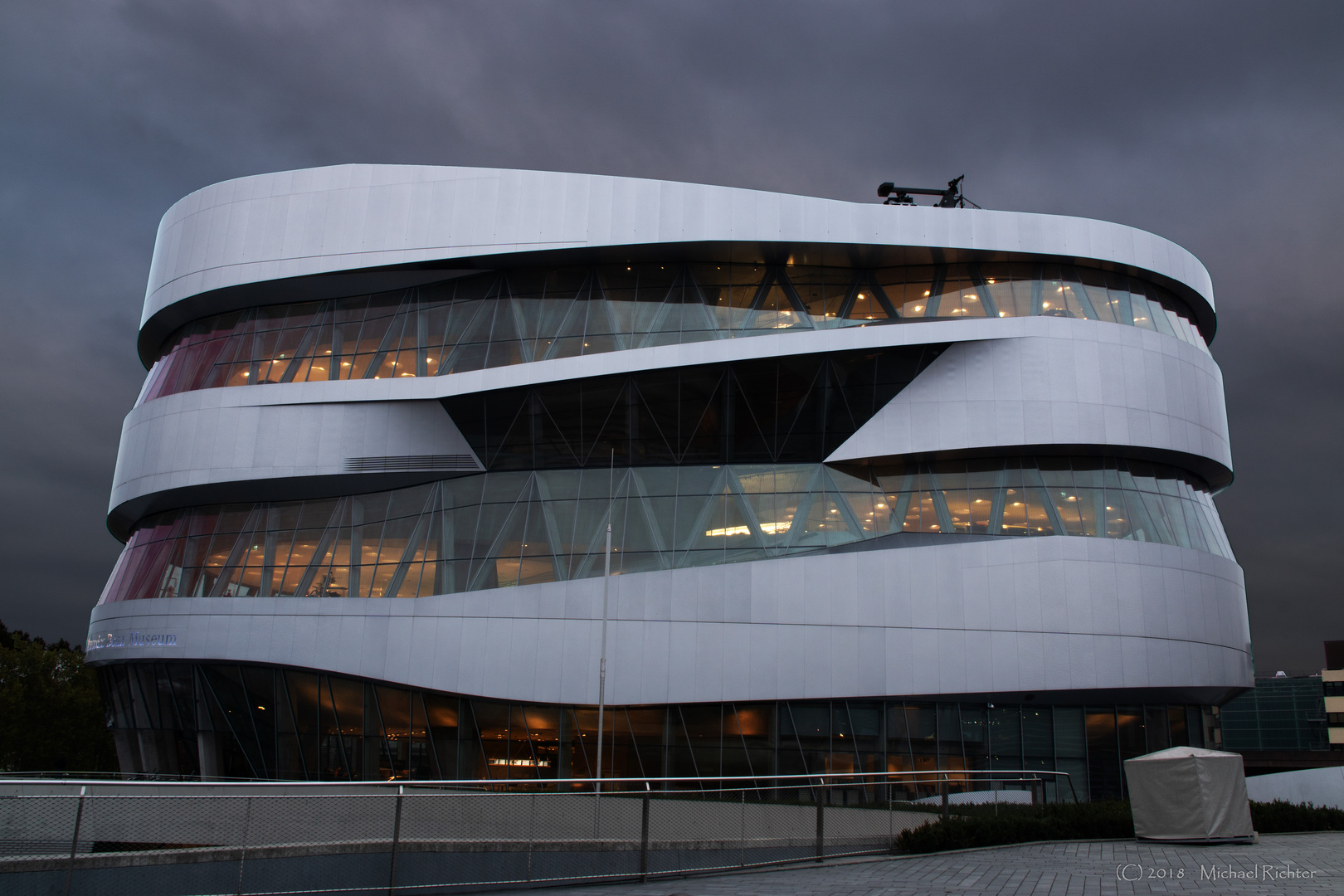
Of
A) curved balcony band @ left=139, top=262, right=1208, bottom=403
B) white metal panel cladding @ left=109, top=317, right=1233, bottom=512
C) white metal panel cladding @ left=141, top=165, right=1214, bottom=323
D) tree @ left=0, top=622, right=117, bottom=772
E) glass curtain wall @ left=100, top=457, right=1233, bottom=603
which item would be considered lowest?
tree @ left=0, top=622, right=117, bottom=772

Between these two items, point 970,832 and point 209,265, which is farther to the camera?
point 209,265

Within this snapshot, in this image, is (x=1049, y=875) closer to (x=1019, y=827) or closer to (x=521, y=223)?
(x=1019, y=827)

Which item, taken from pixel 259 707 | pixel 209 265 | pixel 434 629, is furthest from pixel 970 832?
pixel 209 265

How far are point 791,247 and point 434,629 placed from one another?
1730 cm

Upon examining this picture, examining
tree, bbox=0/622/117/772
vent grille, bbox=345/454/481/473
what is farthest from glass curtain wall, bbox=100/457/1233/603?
tree, bbox=0/622/117/772

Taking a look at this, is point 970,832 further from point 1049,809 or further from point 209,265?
point 209,265

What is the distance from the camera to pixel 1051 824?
753 inches

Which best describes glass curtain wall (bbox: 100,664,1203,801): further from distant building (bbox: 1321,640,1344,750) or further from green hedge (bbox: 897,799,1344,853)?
distant building (bbox: 1321,640,1344,750)

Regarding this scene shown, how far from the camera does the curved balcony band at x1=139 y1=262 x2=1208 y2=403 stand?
33094 mm

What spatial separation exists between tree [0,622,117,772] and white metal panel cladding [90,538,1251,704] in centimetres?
3559

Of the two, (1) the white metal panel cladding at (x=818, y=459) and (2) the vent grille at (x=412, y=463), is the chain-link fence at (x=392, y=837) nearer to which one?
(1) the white metal panel cladding at (x=818, y=459)

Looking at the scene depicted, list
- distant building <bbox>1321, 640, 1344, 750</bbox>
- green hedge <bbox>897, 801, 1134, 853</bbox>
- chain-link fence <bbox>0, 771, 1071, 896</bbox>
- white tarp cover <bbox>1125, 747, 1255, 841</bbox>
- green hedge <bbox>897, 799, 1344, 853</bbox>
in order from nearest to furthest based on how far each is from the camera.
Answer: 1. chain-link fence <bbox>0, 771, 1071, 896</bbox>
2. green hedge <bbox>897, 801, 1134, 853</bbox>
3. green hedge <bbox>897, 799, 1344, 853</bbox>
4. white tarp cover <bbox>1125, 747, 1255, 841</bbox>
5. distant building <bbox>1321, 640, 1344, 750</bbox>

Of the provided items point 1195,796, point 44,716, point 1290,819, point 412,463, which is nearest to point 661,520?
point 412,463

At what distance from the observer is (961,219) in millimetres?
32625
